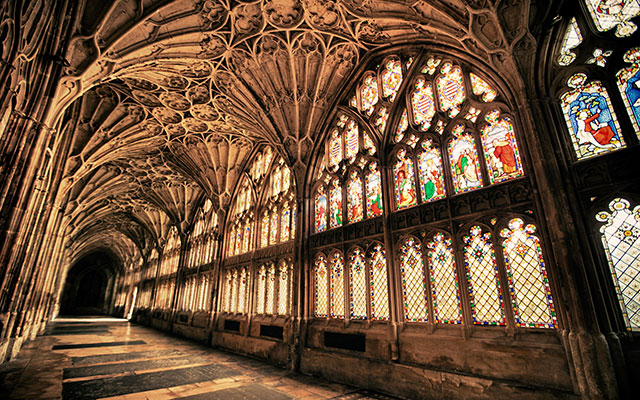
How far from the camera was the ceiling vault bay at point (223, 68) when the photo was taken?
24.0 feet

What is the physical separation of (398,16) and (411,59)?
1254 mm

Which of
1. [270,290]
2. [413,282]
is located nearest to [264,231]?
[270,290]

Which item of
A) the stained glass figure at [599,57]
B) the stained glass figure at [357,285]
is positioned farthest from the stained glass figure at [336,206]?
the stained glass figure at [599,57]

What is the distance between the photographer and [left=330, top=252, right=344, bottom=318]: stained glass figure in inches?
343

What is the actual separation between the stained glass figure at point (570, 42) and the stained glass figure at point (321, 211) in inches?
276

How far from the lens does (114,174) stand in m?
18.1

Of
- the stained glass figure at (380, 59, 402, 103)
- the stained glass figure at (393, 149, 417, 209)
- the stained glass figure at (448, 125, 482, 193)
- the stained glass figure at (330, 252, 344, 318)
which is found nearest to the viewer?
the stained glass figure at (448, 125, 482, 193)

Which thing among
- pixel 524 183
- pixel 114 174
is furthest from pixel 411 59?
pixel 114 174

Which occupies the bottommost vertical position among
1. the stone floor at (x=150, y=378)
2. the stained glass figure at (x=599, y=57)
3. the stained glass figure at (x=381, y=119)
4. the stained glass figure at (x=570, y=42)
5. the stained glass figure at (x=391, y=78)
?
the stone floor at (x=150, y=378)

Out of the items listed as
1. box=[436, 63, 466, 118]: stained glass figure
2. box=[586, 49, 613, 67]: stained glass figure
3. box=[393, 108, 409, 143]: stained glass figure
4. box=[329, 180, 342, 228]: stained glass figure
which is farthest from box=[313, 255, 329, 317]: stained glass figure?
box=[586, 49, 613, 67]: stained glass figure

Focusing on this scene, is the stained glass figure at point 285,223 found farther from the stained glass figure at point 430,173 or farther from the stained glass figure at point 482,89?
the stained glass figure at point 482,89

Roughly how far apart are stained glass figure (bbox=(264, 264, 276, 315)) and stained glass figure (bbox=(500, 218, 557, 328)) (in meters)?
8.13

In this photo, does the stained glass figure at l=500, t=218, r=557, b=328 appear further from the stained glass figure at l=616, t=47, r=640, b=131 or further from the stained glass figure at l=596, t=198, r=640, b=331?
the stained glass figure at l=616, t=47, r=640, b=131

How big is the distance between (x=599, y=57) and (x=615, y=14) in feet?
2.57
